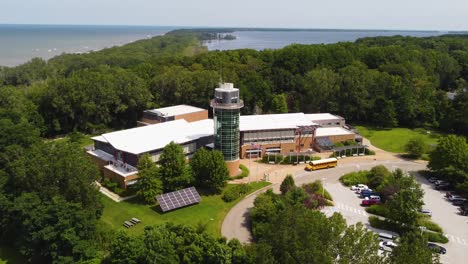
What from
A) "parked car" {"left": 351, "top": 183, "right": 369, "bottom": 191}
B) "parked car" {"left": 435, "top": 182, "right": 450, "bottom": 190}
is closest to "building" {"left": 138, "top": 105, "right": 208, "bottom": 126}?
"parked car" {"left": 351, "top": 183, "right": 369, "bottom": 191}


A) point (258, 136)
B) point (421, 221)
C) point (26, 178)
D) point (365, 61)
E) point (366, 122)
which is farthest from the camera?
point (365, 61)

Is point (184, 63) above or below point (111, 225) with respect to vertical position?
above

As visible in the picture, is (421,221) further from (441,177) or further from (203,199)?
(203,199)

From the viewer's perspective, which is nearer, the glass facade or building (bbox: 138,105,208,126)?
the glass facade

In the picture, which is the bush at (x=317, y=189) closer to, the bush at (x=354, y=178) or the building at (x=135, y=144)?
the bush at (x=354, y=178)

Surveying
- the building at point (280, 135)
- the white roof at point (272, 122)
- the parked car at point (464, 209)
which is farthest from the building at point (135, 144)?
the parked car at point (464, 209)

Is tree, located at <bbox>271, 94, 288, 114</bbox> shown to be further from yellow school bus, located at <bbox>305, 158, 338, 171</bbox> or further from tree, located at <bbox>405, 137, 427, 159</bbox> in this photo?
tree, located at <bbox>405, 137, 427, 159</bbox>

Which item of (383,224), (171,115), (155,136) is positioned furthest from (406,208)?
(171,115)

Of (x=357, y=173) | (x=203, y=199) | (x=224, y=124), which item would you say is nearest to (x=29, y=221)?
(x=203, y=199)
